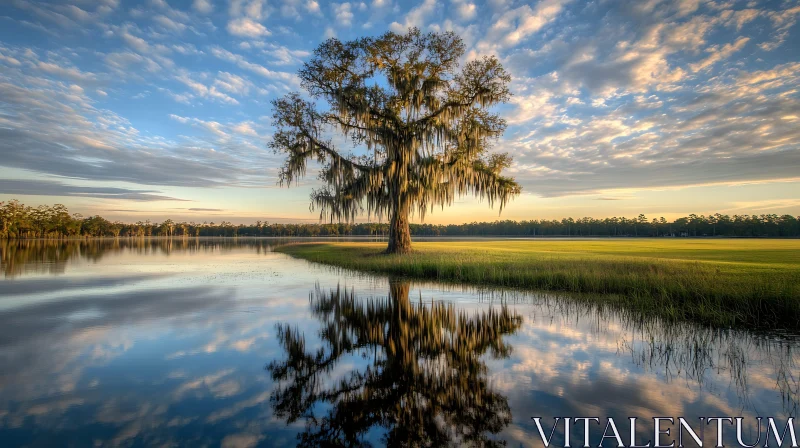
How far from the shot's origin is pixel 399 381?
5.17 metres

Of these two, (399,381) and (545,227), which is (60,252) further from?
(545,227)

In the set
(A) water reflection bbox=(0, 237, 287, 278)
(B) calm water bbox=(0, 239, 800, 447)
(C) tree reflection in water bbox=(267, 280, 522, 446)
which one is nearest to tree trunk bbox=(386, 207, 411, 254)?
(B) calm water bbox=(0, 239, 800, 447)

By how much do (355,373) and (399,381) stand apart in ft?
2.48

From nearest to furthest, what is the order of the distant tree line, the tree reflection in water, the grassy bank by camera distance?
the tree reflection in water
the grassy bank
the distant tree line

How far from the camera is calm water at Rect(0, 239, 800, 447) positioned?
400 centimetres

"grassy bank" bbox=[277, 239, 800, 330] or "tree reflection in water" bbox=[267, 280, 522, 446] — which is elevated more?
"grassy bank" bbox=[277, 239, 800, 330]

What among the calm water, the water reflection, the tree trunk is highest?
the tree trunk

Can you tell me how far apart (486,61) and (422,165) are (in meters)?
7.62

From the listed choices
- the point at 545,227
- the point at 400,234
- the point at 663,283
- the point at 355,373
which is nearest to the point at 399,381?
the point at 355,373

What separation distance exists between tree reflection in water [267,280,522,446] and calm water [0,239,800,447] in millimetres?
25

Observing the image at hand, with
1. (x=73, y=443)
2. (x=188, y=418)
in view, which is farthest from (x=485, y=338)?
(x=73, y=443)

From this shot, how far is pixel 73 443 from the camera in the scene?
11.9ft

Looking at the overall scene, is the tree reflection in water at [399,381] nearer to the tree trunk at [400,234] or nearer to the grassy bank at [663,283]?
the grassy bank at [663,283]

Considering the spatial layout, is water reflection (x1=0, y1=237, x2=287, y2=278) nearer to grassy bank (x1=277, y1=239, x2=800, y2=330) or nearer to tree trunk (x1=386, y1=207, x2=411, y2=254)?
tree trunk (x1=386, y1=207, x2=411, y2=254)
